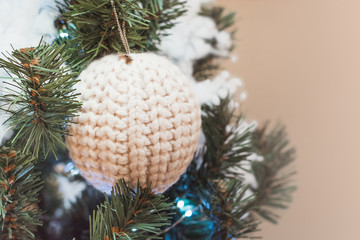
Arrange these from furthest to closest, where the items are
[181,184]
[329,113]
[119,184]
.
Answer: [329,113]
[181,184]
[119,184]

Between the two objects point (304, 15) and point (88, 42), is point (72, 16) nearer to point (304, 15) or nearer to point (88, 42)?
Result: point (88, 42)

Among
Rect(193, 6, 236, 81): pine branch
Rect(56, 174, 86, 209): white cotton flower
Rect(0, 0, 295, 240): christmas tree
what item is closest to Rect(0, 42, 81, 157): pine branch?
Rect(0, 0, 295, 240): christmas tree

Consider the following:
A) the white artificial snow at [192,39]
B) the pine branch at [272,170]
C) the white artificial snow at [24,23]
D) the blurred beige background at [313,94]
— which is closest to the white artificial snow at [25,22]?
the white artificial snow at [24,23]

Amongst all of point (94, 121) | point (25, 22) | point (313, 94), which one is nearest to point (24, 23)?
point (25, 22)

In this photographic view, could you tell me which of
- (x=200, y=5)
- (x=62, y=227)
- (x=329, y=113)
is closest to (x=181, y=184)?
(x=62, y=227)

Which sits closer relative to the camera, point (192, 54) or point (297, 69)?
point (192, 54)

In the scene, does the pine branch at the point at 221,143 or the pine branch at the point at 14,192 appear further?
the pine branch at the point at 221,143

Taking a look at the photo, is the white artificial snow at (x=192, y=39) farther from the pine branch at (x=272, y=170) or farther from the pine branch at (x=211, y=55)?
the pine branch at (x=272, y=170)
